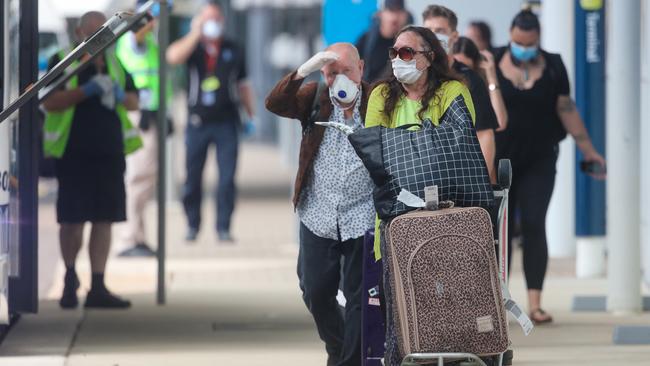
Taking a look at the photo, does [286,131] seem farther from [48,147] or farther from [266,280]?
[48,147]

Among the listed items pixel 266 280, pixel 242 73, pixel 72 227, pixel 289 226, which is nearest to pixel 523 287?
pixel 266 280

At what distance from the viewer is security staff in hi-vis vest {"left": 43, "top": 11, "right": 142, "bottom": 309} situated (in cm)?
1062

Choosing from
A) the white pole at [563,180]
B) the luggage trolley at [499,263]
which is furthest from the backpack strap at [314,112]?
the white pole at [563,180]

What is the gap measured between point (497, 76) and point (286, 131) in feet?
61.5

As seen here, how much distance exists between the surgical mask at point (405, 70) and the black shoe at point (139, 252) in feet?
22.6

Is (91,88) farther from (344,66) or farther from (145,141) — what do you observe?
(145,141)

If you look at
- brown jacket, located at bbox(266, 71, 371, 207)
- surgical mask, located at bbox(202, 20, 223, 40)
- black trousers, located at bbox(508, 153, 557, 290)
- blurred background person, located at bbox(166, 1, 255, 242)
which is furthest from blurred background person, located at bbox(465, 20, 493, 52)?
surgical mask, located at bbox(202, 20, 223, 40)

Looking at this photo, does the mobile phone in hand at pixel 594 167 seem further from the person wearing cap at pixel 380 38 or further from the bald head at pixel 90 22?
the bald head at pixel 90 22

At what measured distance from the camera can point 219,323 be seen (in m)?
10.3

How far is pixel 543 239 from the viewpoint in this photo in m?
9.91

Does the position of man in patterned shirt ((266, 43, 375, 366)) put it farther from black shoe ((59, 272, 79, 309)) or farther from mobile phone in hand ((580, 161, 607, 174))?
black shoe ((59, 272, 79, 309))

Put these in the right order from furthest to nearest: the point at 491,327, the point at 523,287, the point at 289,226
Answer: the point at 289,226 → the point at 523,287 → the point at 491,327

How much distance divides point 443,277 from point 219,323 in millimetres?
3615

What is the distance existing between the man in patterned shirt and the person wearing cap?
331 centimetres
